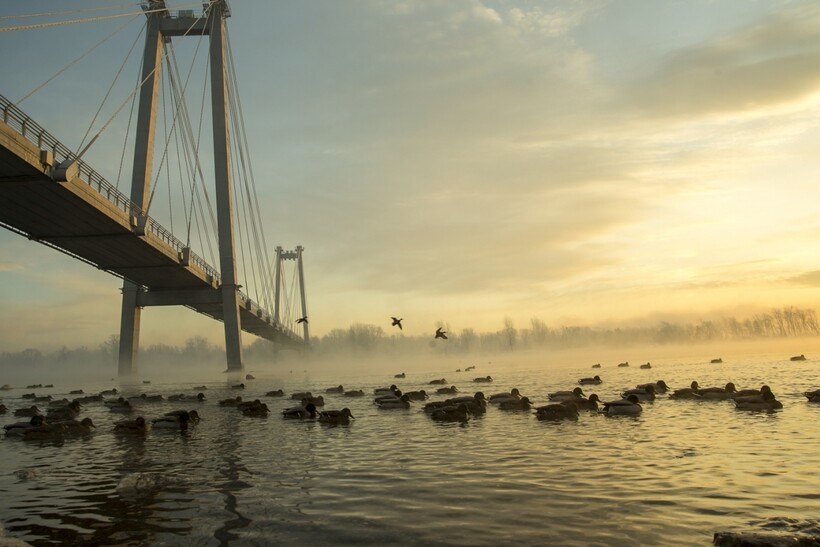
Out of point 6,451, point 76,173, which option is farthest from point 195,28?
point 6,451

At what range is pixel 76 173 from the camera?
1204 inches

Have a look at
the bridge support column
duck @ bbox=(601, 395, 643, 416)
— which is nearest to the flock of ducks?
duck @ bbox=(601, 395, 643, 416)

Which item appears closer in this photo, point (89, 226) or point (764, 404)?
point (764, 404)

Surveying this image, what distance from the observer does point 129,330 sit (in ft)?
194

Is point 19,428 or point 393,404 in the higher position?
point 19,428

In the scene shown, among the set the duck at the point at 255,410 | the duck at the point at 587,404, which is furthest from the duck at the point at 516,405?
the duck at the point at 255,410

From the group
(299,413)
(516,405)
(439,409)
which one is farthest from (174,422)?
(516,405)

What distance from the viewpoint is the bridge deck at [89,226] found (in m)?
27.5

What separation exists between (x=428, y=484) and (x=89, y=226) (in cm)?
3664

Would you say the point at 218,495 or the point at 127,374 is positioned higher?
the point at 127,374

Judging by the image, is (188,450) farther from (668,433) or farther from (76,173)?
(76,173)

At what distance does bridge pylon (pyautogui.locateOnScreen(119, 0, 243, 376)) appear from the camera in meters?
56.3

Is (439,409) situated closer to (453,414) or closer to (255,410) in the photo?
(453,414)

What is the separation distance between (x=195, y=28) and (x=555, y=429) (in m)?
61.8
